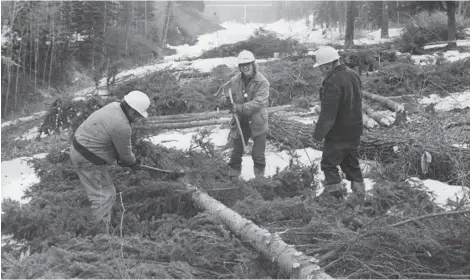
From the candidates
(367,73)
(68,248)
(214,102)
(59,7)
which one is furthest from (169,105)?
(59,7)

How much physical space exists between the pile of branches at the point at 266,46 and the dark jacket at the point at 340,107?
1616 centimetres

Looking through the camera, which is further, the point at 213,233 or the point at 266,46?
the point at 266,46

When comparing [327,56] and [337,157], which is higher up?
[327,56]

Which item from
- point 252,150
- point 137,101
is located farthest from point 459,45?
point 137,101

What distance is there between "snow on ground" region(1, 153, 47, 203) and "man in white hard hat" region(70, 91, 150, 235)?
5.84 ft

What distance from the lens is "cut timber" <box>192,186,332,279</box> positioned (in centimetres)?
333

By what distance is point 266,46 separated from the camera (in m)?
22.5

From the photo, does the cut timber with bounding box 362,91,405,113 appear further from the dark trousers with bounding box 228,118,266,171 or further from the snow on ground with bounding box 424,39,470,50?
the snow on ground with bounding box 424,39,470,50

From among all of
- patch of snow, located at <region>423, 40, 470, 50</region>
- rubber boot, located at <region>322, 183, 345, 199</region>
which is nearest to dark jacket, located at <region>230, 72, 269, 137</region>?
rubber boot, located at <region>322, 183, 345, 199</region>

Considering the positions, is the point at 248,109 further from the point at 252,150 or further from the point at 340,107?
the point at 340,107

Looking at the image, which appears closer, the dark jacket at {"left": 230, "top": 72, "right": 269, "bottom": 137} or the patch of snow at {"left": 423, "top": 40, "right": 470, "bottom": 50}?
the dark jacket at {"left": 230, "top": 72, "right": 269, "bottom": 137}

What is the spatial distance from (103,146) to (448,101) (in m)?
9.38

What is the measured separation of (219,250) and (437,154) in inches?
161

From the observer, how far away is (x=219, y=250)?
13.3 feet
